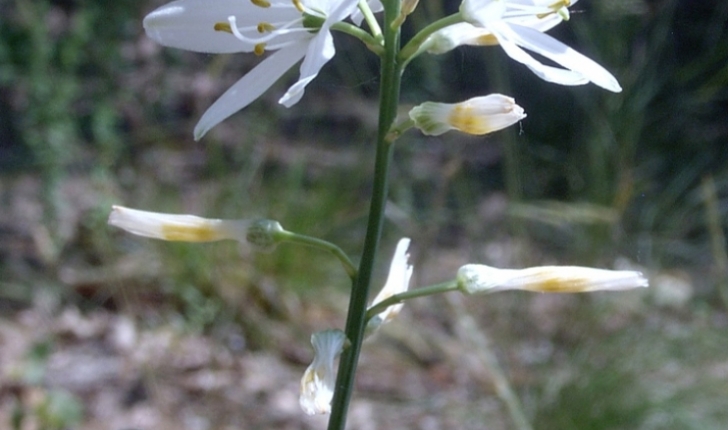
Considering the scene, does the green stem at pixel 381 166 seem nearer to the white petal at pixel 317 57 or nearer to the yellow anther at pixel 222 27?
the white petal at pixel 317 57

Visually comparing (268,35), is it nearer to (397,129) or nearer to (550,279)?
(397,129)

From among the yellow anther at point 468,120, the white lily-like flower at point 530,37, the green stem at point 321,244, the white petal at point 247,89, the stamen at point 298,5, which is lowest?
the green stem at point 321,244

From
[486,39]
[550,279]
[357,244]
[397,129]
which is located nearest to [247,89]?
[397,129]

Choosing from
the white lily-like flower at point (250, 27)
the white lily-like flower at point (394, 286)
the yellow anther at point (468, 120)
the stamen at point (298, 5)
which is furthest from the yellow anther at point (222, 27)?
the white lily-like flower at point (394, 286)

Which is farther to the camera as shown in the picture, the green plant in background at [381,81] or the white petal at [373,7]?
the white petal at [373,7]

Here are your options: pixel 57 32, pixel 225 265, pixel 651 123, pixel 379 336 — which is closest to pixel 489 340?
pixel 379 336

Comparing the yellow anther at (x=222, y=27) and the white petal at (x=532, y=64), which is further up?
the white petal at (x=532, y=64)

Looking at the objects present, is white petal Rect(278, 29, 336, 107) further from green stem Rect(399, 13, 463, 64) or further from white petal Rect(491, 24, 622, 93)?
white petal Rect(491, 24, 622, 93)

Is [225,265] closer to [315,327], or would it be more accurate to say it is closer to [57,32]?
[315,327]

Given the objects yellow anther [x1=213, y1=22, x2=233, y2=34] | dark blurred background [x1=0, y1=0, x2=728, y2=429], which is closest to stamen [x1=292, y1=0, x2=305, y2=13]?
yellow anther [x1=213, y1=22, x2=233, y2=34]
